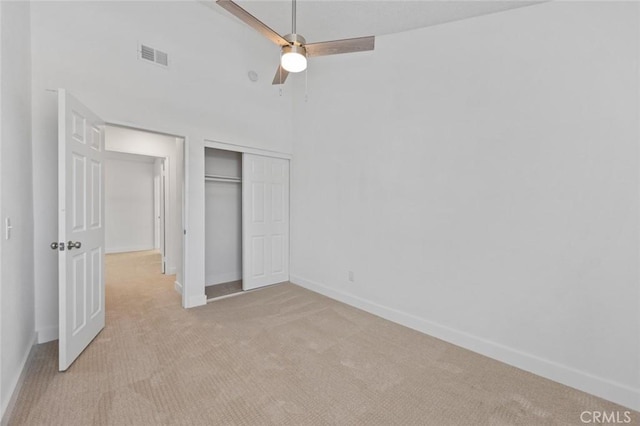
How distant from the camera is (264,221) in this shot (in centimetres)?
443

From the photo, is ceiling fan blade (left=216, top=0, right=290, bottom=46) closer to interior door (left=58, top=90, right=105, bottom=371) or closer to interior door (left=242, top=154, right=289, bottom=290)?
interior door (left=58, top=90, right=105, bottom=371)

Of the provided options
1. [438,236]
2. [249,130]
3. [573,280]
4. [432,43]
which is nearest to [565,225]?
[573,280]

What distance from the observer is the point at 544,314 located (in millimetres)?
2328

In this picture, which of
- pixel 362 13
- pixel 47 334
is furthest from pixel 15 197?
pixel 362 13

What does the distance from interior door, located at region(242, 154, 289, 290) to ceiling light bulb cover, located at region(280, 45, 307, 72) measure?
2264mm

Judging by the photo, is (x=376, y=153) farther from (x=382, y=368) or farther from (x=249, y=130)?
(x=382, y=368)

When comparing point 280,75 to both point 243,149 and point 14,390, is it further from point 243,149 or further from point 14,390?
point 14,390

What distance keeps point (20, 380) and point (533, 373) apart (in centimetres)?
398

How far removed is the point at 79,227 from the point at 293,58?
2328 millimetres

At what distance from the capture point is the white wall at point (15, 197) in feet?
5.85

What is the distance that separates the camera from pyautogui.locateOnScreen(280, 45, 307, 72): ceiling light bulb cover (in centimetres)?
205

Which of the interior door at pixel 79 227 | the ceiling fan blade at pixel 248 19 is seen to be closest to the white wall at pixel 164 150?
the interior door at pixel 79 227

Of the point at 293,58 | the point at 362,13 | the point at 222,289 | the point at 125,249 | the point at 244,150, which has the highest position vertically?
the point at 362,13

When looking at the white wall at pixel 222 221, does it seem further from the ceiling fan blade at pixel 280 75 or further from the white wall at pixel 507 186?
the ceiling fan blade at pixel 280 75
